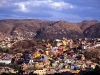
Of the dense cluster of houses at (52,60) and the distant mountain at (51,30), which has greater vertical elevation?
the distant mountain at (51,30)

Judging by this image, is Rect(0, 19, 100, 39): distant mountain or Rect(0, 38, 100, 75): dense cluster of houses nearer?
Rect(0, 38, 100, 75): dense cluster of houses

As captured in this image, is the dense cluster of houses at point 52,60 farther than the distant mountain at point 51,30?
No

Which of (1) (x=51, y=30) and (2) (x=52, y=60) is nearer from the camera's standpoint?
(2) (x=52, y=60)

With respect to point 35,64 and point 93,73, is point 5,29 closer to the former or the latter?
point 35,64

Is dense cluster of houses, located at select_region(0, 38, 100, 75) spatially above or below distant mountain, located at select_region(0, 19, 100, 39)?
below

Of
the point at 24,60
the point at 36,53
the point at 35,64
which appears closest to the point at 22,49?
the point at 36,53

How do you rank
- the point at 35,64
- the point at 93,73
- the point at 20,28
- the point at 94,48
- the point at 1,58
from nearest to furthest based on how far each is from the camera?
the point at 93,73 → the point at 35,64 → the point at 1,58 → the point at 94,48 → the point at 20,28

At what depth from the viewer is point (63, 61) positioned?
182 feet

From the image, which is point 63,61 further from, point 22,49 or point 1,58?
point 22,49

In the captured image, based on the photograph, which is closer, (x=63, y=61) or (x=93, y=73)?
(x=93, y=73)

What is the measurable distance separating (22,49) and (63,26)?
71058mm

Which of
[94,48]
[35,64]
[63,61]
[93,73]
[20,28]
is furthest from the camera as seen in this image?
[20,28]

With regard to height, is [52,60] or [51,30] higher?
[51,30]

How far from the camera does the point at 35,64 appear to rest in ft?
170
